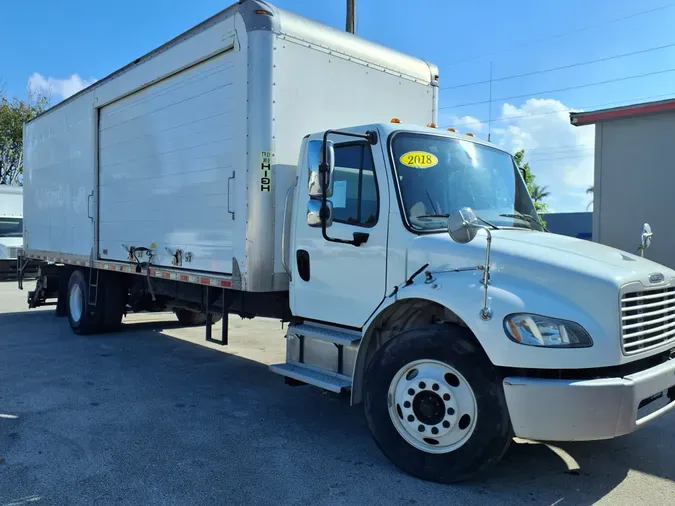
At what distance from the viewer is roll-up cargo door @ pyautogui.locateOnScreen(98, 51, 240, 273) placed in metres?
5.82

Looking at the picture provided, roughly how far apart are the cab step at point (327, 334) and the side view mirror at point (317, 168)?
1.15 m

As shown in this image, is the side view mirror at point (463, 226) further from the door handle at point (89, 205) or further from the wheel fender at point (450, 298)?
the door handle at point (89, 205)

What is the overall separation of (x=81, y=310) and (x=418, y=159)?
282 inches

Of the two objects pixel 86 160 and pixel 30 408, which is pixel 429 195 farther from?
pixel 86 160

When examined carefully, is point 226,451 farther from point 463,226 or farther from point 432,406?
point 463,226

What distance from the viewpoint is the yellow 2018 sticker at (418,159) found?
4527 mm

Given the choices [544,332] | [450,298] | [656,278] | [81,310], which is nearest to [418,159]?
[450,298]

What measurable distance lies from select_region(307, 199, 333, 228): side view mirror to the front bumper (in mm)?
1878

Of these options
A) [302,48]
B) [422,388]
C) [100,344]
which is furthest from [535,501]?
[100,344]

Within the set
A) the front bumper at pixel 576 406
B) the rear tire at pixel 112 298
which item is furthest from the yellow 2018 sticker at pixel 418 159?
the rear tire at pixel 112 298

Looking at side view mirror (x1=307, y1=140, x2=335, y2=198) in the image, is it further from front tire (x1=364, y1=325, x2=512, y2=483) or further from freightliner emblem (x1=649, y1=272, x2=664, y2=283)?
freightliner emblem (x1=649, y1=272, x2=664, y2=283)

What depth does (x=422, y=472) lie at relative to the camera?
12.8ft

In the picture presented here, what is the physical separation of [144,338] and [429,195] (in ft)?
21.6

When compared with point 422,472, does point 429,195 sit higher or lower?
higher
